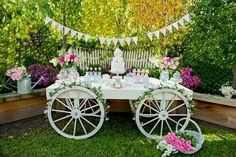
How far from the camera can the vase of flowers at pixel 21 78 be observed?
4180 millimetres

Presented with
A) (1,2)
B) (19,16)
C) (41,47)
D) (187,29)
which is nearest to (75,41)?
(41,47)

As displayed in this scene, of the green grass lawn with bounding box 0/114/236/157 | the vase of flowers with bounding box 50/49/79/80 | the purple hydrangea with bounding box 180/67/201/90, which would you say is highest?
the vase of flowers with bounding box 50/49/79/80

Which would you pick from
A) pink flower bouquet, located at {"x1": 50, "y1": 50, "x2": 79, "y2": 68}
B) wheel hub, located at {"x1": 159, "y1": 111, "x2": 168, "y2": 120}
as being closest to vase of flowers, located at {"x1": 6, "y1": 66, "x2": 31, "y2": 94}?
pink flower bouquet, located at {"x1": 50, "y1": 50, "x2": 79, "y2": 68}

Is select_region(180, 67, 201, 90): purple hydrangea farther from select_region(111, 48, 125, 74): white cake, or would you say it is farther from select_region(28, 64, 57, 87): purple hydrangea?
select_region(28, 64, 57, 87): purple hydrangea

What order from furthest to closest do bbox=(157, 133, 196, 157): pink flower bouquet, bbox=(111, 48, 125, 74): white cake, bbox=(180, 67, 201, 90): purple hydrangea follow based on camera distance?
bbox=(180, 67, 201, 90): purple hydrangea → bbox=(111, 48, 125, 74): white cake → bbox=(157, 133, 196, 157): pink flower bouquet

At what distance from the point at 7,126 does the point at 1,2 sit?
5.30ft

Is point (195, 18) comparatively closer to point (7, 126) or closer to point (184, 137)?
point (184, 137)

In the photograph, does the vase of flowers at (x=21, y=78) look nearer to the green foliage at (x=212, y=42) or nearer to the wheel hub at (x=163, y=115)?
the wheel hub at (x=163, y=115)

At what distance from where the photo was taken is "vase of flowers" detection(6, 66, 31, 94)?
418 centimetres

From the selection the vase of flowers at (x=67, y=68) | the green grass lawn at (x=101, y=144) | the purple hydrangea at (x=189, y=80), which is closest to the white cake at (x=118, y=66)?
the vase of flowers at (x=67, y=68)

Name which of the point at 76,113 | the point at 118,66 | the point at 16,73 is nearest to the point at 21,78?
the point at 16,73

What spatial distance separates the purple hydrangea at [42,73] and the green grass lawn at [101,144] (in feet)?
2.31

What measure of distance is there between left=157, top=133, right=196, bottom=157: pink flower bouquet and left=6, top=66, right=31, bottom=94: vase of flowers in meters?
1.89

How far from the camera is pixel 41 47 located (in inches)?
208
